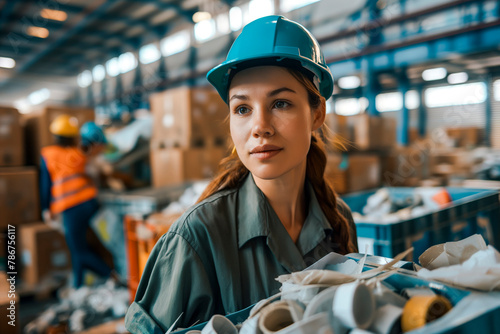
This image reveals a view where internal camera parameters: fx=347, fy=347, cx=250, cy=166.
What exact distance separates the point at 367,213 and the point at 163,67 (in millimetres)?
Answer: 8537

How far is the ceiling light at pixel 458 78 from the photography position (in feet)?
21.9

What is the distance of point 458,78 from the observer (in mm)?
7277

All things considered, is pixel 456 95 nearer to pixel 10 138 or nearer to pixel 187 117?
pixel 187 117

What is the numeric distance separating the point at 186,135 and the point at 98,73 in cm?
1101

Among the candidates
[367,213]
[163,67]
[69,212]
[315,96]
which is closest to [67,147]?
[69,212]

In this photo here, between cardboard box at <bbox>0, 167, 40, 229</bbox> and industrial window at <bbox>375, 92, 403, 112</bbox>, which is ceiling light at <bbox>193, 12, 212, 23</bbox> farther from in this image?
cardboard box at <bbox>0, 167, 40, 229</bbox>

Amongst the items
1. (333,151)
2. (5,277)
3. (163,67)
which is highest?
(163,67)

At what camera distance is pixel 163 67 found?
33.2 ft

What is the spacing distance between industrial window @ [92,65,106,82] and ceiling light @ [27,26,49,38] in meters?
4.98

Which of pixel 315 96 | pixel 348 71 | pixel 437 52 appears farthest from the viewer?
pixel 348 71

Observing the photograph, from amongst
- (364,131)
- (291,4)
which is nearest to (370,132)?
(364,131)

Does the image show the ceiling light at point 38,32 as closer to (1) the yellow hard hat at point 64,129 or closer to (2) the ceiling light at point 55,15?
(2) the ceiling light at point 55,15

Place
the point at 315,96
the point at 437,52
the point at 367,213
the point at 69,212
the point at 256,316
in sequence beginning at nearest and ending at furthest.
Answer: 1. the point at 256,316
2. the point at 315,96
3. the point at 367,213
4. the point at 69,212
5. the point at 437,52

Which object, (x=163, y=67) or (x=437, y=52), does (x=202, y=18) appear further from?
(x=437, y=52)
